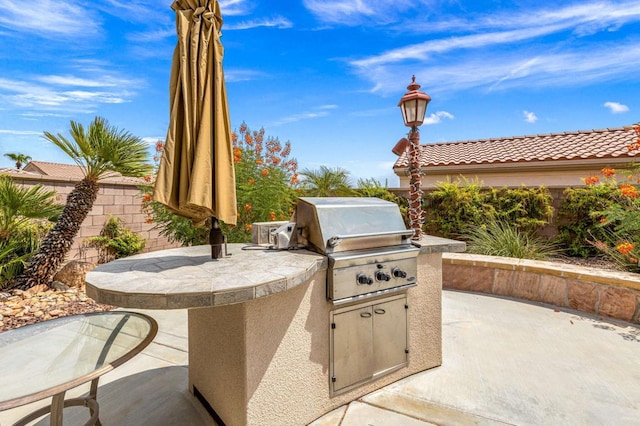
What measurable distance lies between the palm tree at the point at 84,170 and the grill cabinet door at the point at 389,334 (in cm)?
525

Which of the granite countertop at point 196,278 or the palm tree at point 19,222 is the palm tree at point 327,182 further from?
the granite countertop at point 196,278

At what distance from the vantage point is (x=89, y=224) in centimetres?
668

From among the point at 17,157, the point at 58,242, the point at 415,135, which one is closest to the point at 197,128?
the point at 415,135

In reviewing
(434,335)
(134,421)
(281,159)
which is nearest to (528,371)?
(434,335)

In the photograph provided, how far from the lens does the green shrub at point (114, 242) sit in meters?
6.74

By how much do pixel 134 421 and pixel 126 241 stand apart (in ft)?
19.2

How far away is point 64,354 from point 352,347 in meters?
1.99

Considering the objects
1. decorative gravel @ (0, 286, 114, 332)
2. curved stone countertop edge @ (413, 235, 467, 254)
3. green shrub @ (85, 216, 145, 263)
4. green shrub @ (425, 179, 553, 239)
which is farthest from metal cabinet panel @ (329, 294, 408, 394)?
green shrub @ (85, 216, 145, 263)

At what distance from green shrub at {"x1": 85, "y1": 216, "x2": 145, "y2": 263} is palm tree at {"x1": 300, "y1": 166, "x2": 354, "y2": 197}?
432 cm

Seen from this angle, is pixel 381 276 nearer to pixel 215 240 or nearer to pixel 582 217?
pixel 215 240

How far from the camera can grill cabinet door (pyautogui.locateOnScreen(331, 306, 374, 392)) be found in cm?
228

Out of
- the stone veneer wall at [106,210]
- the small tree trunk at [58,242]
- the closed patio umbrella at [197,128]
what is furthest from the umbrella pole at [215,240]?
the stone veneer wall at [106,210]

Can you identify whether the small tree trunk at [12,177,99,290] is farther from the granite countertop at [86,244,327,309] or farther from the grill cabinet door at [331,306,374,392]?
the grill cabinet door at [331,306,374,392]

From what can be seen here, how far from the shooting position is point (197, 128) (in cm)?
193
